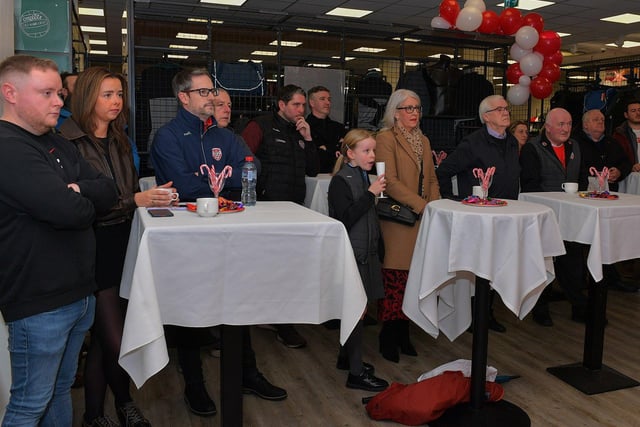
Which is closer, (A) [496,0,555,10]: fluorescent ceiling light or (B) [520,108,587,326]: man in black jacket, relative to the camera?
(B) [520,108,587,326]: man in black jacket

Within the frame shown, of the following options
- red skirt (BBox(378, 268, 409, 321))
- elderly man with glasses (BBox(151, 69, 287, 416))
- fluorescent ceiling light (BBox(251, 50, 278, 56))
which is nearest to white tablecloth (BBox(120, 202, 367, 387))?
elderly man with glasses (BBox(151, 69, 287, 416))

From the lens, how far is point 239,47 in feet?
46.2

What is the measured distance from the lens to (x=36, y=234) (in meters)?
1.62

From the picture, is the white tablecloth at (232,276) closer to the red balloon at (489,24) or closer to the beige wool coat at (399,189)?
the beige wool coat at (399,189)

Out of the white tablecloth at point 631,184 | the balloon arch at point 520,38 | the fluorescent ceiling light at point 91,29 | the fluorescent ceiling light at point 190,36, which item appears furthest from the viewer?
the fluorescent ceiling light at point 190,36

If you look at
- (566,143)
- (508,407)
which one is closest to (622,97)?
(566,143)

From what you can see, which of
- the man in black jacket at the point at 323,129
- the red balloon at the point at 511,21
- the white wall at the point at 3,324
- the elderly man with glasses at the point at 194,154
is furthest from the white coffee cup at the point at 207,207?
the red balloon at the point at 511,21

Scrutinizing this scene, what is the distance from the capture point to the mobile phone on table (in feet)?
6.86

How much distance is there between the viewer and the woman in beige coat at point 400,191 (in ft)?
10.7

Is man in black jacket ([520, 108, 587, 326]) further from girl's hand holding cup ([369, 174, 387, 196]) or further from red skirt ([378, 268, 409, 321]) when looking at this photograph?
girl's hand holding cup ([369, 174, 387, 196])

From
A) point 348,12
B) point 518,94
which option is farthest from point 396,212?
point 348,12

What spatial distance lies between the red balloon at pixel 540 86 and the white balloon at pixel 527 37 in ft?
1.55

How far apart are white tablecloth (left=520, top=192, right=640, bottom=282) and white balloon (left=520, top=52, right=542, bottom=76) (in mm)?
3815

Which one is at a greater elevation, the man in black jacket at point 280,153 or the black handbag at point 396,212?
the man in black jacket at point 280,153
